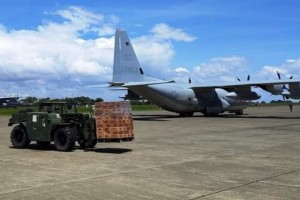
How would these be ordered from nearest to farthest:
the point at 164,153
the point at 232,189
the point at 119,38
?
the point at 232,189 < the point at 164,153 < the point at 119,38

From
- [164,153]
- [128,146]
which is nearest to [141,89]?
[128,146]

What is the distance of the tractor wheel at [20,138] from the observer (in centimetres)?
1623

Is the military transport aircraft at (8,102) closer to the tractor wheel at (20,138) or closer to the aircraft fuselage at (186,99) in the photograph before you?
the aircraft fuselage at (186,99)

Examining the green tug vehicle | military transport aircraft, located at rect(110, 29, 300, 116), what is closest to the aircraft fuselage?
military transport aircraft, located at rect(110, 29, 300, 116)

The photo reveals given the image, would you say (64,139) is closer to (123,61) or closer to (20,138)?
(20,138)

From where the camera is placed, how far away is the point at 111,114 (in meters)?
14.3

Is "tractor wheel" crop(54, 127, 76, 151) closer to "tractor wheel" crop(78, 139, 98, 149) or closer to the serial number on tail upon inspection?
"tractor wheel" crop(78, 139, 98, 149)

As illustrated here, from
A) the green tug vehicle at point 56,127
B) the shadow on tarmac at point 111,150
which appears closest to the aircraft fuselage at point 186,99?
the green tug vehicle at point 56,127

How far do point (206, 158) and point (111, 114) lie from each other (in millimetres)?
3572

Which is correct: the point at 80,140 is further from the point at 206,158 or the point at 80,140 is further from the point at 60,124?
the point at 206,158

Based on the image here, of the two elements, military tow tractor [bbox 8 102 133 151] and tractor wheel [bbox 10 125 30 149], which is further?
tractor wheel [bbox 10 125 30 149]

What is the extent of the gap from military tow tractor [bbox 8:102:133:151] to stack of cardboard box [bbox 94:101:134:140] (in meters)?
0.29

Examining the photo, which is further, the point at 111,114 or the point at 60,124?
the point at 60,124

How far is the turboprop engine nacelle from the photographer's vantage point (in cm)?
4606
